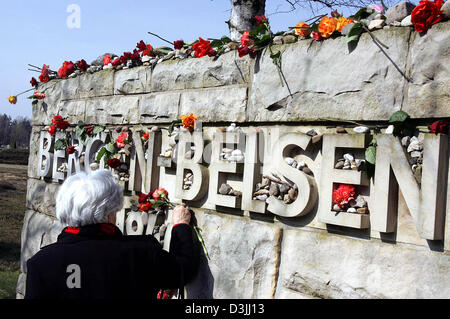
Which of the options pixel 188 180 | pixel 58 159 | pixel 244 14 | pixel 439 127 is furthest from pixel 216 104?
pixel 244 14

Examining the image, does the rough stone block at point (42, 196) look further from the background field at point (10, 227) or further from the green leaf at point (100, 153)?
the background field at point (10, 227)

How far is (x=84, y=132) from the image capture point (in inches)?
172

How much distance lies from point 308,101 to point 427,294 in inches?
46.2

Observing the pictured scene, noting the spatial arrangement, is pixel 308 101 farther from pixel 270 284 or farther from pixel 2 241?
pixel 2 241

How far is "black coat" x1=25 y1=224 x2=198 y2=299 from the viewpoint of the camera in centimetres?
215

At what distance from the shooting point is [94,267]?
216 cm

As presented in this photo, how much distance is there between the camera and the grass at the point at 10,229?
6647mm

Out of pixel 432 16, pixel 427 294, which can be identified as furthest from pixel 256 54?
pixel 427 294

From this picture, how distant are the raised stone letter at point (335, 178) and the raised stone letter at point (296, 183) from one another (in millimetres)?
66

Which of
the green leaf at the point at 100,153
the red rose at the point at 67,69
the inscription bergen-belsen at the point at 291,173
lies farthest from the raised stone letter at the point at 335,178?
the red rose at the point at 67,69

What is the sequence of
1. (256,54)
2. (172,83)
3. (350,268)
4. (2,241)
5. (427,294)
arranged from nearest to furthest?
1. (427,294)
2. (350,268)
3. (256,54)
4. (172,83)
5. (2,241)

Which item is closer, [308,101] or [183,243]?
[308,101]

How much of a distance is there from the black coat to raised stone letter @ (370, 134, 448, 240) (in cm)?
116

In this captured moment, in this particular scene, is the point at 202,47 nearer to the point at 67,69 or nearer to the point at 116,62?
the point at 116,62
